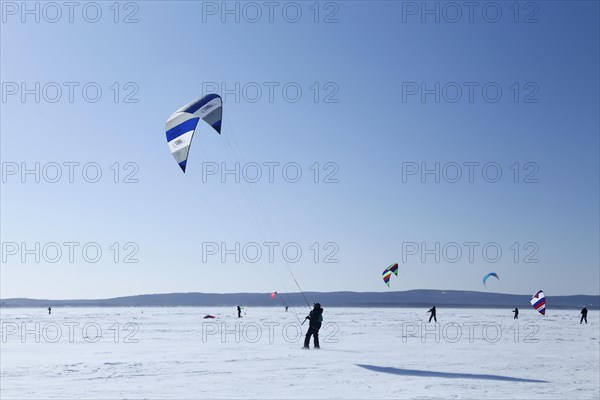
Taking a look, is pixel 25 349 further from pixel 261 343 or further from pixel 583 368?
pixel 583 368

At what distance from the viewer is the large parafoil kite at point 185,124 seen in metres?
14.9

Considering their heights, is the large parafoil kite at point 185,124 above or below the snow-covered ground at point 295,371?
above

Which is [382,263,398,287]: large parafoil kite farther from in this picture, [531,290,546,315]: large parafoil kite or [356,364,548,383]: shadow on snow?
[356,364,548,383]: shadow on snow

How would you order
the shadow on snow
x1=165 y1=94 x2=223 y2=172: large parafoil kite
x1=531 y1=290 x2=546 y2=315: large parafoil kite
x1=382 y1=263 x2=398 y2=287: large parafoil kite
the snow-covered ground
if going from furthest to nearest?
1. x1=382 y1=263 x2=398 y2=287: large parafoil kite
2. x1=531 y1=290 x2=546 y2=315: large parafoil kite
3. x1=165 y1=94 x2=223 y2=172: large parafoil kite
4. the shadow on snow
5. the snow-covered ground

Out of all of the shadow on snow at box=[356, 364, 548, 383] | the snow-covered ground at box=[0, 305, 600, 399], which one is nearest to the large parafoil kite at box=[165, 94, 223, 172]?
the snow-covered ground at box=[0, 305, 600, 399]

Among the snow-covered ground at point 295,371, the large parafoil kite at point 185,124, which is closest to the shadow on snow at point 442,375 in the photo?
the snow-covered ground at point 295,371

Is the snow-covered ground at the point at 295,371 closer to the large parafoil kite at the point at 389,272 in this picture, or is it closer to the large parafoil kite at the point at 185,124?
the large parafoil kite at the point at 185,124

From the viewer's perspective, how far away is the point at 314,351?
54.7ft

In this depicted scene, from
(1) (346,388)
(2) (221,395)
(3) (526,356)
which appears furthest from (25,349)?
(3) (526,356)

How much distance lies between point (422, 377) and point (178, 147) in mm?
8421

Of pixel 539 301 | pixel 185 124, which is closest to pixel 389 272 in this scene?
pixel 539 301

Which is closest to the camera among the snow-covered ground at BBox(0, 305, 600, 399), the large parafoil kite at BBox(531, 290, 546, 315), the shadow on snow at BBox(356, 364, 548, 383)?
the snow-covered ground at BBox(0, 305, 600, 399)

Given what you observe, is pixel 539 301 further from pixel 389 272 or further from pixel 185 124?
pixel 185 124

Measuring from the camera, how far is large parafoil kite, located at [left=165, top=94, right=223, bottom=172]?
14.9 meters
